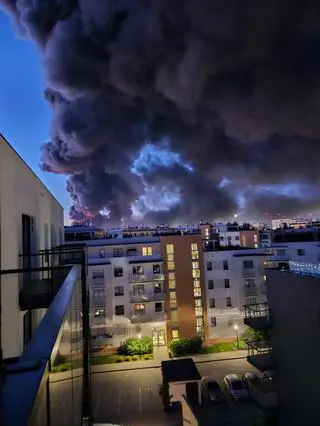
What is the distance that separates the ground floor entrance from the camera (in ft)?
55.0

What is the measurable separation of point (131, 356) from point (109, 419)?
528cm

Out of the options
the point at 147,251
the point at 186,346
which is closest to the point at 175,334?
the point at 186,346

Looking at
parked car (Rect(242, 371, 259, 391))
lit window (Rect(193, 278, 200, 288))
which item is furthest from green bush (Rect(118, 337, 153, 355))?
parked car (Rect(242, 371, 259, 391))

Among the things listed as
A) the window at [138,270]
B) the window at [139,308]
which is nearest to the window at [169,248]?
the window at [138,270]

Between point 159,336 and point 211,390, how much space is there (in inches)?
226

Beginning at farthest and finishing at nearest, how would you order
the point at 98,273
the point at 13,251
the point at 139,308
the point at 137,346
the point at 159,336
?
the point at 159,336
the point at 98,273
the point at 139,308
the point at 137,346
the point at 13,251

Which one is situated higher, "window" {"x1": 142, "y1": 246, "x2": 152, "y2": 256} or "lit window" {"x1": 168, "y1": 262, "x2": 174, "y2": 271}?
"window" {"x1": 142, "y1": 246, "x2": 152, "y2": 256}

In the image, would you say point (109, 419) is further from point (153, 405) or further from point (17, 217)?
point (17, 217)

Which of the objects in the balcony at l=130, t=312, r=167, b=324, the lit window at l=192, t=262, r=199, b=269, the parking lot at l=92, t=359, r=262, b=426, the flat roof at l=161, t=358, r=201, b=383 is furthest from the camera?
the lit window at l=192, t=262, r=199, b=269

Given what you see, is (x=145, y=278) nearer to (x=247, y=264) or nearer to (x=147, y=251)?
(x=147, y=251)

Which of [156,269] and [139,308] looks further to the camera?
[156,269]

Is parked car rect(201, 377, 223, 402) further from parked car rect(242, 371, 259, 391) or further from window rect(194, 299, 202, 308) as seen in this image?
window rect(194, 299, 202, 308)

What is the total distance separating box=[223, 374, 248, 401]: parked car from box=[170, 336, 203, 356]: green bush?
3.26 m

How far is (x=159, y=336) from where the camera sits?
55.4 ft
